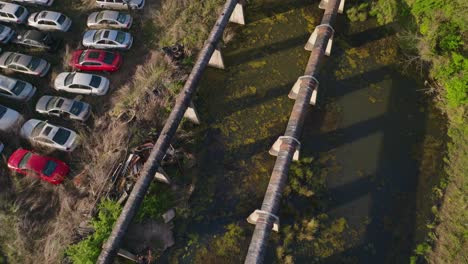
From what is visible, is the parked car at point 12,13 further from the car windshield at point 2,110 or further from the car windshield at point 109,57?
the car windshield at point 109,57

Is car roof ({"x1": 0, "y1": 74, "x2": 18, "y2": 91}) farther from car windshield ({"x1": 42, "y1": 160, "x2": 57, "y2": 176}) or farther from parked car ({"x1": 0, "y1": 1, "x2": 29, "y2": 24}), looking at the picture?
car windshield ({"x1": 42, "y1": 160, "x2": 57, "y2": 176})

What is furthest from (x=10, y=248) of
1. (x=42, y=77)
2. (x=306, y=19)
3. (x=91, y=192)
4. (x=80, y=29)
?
(x=306, y=19)

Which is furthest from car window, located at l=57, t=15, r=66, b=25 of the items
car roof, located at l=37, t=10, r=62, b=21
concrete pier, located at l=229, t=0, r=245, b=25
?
concrete pier, located at l=229, t=0, r=245, b=25

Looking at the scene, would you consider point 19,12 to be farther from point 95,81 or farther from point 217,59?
point 217,59

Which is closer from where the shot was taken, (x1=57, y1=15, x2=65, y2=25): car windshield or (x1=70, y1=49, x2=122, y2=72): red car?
(x1=70, y1=49, x2=122, y2=72): red car

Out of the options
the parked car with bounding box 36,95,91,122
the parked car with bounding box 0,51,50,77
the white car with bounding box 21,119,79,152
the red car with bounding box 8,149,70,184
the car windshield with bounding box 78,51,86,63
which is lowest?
the red car with bounding box 8,149,70,184

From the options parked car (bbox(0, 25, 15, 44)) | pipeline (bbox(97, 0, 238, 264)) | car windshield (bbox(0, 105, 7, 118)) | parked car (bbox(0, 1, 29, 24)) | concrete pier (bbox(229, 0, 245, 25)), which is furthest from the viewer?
parked car (bbox(0, 1, 29, 24))

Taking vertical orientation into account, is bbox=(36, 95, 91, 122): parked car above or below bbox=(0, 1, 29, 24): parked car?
below

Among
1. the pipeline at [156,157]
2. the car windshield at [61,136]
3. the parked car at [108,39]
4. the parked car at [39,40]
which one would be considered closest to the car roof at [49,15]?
the parked car at [39,40]
